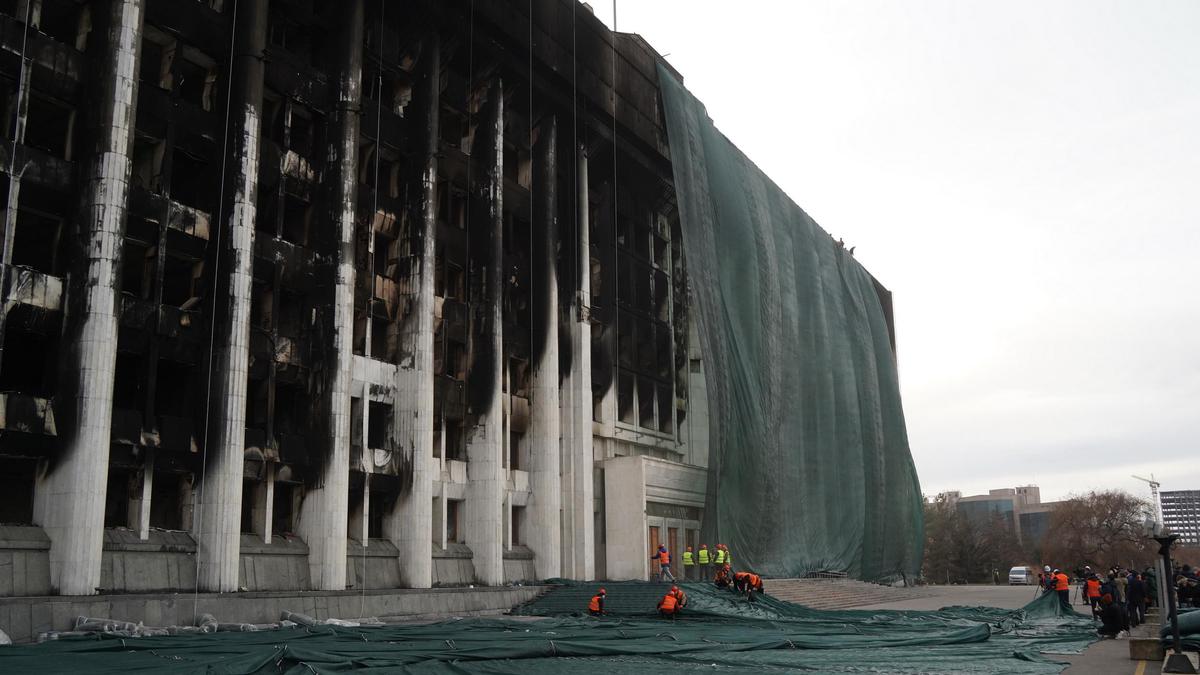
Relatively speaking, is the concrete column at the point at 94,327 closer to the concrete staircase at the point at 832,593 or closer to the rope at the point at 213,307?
the rope at the point at 213,307

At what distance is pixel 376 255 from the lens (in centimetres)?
4044

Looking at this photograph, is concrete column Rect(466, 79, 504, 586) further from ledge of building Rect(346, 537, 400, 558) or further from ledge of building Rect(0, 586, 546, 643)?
ledge of building Rect(346, 537, 400, 558)

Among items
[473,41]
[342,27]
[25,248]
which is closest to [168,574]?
[25,248]

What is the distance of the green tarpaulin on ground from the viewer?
58.9ft

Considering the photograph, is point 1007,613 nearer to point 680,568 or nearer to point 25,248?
point 680,568

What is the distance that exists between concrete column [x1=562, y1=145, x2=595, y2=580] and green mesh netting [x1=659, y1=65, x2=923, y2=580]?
235 inches

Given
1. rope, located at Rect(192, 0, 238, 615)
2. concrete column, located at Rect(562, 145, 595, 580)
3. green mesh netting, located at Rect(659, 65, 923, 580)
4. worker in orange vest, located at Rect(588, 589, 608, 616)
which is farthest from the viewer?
green mesh netting, located at Rect(659, 65, 923, 580)

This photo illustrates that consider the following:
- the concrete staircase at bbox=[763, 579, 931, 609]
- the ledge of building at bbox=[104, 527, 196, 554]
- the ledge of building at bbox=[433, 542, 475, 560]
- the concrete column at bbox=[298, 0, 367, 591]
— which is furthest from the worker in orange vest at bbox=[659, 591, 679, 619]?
the ledge of building at bbox=[104, 527, 196, 554]

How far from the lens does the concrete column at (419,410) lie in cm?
3794

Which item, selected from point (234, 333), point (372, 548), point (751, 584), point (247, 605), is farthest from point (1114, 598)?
point (234, 333)

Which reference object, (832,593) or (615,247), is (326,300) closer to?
(615,247)

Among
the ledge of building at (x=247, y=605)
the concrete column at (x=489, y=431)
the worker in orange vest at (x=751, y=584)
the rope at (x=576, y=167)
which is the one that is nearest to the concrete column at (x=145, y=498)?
the ledge of building at (x=247, y=605)

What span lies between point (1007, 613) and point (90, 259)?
3163 centimetres

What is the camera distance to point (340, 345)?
35719 millimetres
